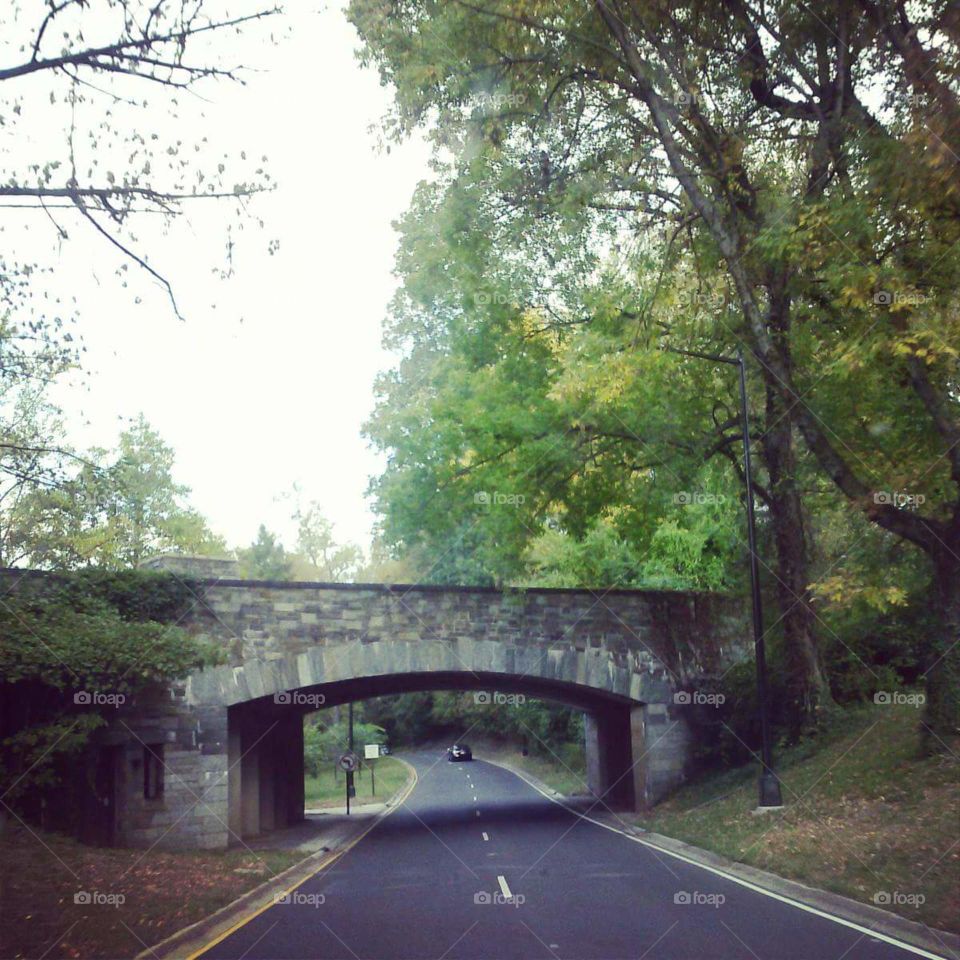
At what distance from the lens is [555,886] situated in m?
14.3

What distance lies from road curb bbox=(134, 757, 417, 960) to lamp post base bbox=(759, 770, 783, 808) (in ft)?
26.0

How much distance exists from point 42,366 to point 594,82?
10.1 metres

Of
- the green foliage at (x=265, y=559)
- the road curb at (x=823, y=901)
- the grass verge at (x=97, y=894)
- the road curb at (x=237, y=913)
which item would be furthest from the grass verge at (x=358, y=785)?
the grass verge at (x=97, y=894)

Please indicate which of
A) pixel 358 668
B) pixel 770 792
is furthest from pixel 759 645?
pixel 358 668

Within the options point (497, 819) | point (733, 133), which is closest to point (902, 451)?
point (733, 133)

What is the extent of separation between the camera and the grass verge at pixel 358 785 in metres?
45.4

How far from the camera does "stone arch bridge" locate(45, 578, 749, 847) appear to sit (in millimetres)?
21891

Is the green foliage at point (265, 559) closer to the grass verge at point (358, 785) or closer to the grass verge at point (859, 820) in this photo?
the grass verge at point (358, 785)

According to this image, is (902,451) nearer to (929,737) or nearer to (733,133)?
(929,737)

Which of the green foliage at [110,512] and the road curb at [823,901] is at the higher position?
the green foliage at [110,512]

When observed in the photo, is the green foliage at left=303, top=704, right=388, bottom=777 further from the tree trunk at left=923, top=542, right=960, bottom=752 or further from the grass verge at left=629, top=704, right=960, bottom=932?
the tree trunk at left=923, top=542, right=960, bottom=752

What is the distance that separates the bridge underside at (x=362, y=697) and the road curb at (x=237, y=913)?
132 inches

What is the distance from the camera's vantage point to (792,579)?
71.8ft

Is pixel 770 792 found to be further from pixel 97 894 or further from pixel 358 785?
pixel 358 785
